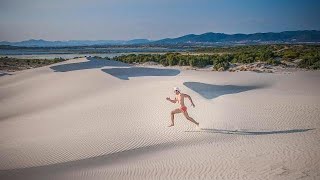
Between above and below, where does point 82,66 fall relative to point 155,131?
above

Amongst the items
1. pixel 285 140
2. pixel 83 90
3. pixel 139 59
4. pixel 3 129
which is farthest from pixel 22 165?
pixel 139 59

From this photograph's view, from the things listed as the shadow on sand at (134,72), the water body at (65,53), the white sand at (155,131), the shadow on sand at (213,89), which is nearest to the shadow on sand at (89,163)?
the white sand at (155,131)

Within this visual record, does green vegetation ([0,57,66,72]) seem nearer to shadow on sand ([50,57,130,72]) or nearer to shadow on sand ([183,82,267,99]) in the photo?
shadow on sand ([50,57,130,72])

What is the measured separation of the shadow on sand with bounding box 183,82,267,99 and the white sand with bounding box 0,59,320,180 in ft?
0.20

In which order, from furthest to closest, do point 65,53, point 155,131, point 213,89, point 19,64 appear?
point 65,53, point 19,64, point 213,89, point 155,131

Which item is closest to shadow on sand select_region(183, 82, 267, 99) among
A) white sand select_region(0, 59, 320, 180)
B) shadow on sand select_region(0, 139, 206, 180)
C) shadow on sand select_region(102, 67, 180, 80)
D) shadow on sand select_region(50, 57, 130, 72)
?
white sand select_region(0, 59, 320, 180)

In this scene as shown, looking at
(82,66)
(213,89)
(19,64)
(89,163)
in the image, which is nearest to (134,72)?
(82,66)

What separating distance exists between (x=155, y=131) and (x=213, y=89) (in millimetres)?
7904

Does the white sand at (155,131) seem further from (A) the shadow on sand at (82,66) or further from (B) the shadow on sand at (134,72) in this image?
(A) the shadow on sand at (82,66)

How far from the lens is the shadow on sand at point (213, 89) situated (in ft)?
55.7

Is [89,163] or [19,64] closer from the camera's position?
[89,163]

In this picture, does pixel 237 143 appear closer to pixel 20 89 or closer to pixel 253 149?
pixel 253 149

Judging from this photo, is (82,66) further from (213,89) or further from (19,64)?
(19,64)

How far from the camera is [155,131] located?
11195mm
